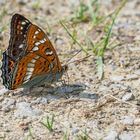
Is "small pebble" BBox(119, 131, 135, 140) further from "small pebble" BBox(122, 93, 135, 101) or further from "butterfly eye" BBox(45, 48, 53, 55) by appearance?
"butterfly eye" BBox(45, 48, 53, 55)

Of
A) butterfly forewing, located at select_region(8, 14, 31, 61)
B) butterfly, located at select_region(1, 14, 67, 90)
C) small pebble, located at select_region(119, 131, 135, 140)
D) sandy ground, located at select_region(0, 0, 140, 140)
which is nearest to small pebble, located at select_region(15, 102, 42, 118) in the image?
sandy ground, located at select_region(0, 0, 140, 140)

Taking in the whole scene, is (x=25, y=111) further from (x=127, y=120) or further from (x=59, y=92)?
(x=127, y=120)

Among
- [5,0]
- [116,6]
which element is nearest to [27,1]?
[5,0]

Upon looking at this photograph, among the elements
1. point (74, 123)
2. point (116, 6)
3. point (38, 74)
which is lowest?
point (74, 123)

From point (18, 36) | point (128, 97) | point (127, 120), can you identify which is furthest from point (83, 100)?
point (18, 36)

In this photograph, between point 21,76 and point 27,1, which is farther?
point 27,1

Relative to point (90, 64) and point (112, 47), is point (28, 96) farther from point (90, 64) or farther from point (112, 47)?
point (112, 47)
